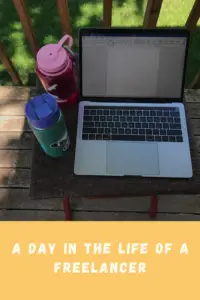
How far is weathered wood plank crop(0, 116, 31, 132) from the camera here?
2029 millimetres

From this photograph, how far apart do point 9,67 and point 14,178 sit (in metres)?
0.64

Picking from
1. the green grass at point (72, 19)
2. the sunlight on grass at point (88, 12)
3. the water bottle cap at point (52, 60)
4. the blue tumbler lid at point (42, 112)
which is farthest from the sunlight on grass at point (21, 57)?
the blue tumbler lid at point (42, 112)

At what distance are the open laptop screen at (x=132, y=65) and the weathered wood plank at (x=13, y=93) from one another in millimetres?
749

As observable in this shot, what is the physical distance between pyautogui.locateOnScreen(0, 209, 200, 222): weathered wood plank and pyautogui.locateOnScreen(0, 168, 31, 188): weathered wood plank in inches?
5.1

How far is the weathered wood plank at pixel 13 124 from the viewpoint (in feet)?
6.66

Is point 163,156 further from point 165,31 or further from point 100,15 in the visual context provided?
point 100,15

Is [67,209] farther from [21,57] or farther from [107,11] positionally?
[21,57]

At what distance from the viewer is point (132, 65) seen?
55.4 inches

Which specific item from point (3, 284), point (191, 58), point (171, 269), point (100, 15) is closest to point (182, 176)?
point (171, 269)

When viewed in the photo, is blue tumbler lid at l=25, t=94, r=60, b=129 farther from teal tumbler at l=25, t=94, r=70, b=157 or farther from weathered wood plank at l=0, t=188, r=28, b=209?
weathered wood plank at l=0, t=188, r=28, b=209

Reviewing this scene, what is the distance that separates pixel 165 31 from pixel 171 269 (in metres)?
0.78

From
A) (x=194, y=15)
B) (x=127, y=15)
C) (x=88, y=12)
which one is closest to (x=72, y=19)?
(x=88, y=12)

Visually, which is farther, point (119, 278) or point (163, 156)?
point (163, 156)

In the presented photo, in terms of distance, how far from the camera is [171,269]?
1.23m
